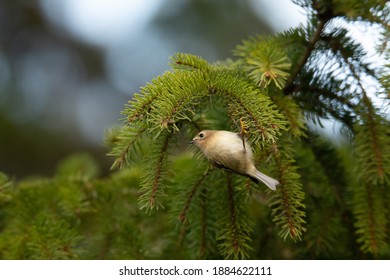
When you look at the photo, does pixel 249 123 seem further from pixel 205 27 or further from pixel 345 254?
pixel 205 27

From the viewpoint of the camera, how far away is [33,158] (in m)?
3.99

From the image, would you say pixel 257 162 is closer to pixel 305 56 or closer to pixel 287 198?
pixel 287 198

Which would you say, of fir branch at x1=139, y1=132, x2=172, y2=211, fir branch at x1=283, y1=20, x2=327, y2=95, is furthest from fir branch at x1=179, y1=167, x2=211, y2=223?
fir branch at x1=283, y1=20, x2=327, y2=95

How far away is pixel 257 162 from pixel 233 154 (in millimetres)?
166

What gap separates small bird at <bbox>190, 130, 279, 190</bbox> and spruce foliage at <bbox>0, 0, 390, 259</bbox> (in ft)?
0.10

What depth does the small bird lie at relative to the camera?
91cm

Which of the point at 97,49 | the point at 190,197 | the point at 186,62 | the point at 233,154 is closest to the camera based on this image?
the point at 233,154

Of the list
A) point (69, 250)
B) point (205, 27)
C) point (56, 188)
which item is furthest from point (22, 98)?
point (69, 250)

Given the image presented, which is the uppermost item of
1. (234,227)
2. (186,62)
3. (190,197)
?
(186,62)

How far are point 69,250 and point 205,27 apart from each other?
3874 mm

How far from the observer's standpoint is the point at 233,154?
3.00 feet

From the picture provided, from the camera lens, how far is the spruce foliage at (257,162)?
0.96 metres

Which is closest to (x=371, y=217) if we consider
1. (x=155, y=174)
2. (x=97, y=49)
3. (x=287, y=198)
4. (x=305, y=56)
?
(x=287, y=198)

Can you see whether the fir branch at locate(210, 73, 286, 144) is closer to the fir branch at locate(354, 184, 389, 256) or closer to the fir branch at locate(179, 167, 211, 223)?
the fir branch at locate(179, 167, 211, 223)
